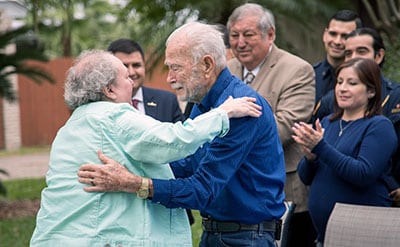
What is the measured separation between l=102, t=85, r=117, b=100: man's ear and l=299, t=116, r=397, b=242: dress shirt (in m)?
1.48

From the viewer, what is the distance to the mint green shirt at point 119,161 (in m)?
3.39

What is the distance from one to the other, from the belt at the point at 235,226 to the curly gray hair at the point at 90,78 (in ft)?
2.88

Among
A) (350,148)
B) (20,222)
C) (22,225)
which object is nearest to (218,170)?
(350,148)

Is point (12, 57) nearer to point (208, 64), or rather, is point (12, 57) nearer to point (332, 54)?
point (332, 54)

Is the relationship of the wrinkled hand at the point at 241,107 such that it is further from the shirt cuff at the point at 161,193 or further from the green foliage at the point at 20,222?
the green foliage at the point at 20,222

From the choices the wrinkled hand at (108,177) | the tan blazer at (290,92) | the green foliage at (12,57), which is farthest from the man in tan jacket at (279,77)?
the green foliage at (12,57)

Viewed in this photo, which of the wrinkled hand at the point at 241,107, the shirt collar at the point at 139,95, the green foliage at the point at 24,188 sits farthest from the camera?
the green foliage at the point at 24,188

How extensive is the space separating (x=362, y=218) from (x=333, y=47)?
204 centimetres

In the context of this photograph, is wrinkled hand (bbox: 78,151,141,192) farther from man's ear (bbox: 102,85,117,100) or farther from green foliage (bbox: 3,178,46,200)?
green foliage (bbox: 3,178,46,200)

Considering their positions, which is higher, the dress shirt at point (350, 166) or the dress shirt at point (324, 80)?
the dress shirt at point (324, 80)

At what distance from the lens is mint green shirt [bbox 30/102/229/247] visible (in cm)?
339

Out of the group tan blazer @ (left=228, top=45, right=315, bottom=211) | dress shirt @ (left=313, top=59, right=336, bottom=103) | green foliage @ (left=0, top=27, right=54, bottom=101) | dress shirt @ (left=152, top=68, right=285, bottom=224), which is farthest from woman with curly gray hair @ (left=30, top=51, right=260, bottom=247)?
green foliage @ (left=0, top=27, right=54, bottom=101)

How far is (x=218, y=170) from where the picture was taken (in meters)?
3.59

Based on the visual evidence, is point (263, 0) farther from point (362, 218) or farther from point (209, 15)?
point (362, 218)
